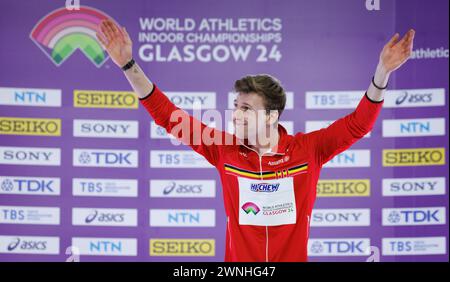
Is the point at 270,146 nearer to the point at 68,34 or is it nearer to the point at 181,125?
the point at 181,125

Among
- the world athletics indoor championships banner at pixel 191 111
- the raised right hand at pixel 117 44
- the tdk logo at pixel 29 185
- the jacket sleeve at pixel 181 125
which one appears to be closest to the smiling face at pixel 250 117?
the jacket sleeve at pixel 181 125

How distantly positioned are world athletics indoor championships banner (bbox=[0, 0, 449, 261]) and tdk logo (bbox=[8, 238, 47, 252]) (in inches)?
0.6

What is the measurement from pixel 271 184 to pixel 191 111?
72.8 inches

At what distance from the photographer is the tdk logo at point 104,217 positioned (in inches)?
156

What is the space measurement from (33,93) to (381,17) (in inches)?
106

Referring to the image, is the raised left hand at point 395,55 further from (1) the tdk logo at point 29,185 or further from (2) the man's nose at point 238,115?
(1) the tdk logo at point 29,185

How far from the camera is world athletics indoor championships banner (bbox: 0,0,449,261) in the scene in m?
3.91

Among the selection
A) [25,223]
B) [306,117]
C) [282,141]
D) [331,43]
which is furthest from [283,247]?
[25,223]

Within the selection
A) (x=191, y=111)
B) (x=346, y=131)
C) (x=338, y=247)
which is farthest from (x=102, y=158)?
(x=346, y=131)

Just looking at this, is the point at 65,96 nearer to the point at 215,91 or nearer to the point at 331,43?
the point at 215,91

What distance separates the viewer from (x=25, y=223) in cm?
394

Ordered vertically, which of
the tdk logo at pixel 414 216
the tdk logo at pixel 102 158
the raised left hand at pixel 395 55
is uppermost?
the raised left hand at pixel 395 55

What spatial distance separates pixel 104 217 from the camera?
396 centimetres

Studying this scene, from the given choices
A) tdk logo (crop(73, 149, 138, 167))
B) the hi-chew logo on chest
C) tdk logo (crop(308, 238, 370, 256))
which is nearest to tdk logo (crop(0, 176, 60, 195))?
tdk logo (crop(73, 149, 138, 167))
